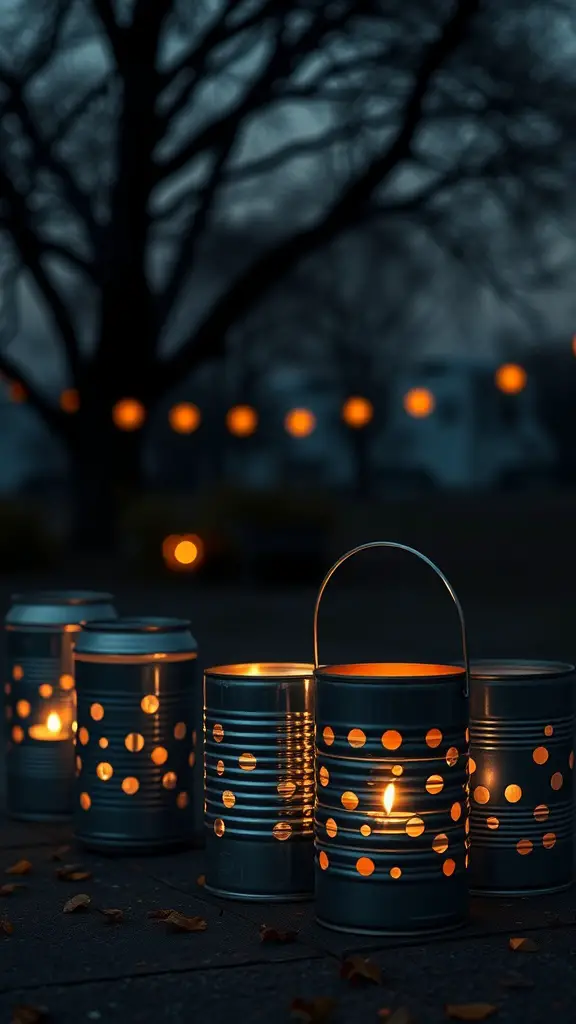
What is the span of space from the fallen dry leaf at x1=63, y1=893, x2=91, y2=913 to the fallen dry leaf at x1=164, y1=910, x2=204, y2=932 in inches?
16.5

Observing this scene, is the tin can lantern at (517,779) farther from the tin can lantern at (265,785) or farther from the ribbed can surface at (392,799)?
the tin can lantern at (265,785)

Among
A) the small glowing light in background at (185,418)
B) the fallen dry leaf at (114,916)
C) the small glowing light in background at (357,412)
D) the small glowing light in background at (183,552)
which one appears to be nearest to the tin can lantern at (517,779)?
the fallen dry leaf at (114,916)

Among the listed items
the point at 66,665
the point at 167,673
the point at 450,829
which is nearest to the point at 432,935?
the point at 450,829

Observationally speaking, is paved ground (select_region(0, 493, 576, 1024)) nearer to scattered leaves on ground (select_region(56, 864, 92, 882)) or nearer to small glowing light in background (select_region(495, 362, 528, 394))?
scattered leaves on ground (select_region(56, 864, 92, 882))

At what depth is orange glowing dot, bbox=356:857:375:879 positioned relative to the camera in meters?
5.73

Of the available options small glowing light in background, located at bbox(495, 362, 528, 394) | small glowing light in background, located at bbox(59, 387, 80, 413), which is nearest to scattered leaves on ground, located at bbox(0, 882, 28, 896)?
small glowing light in background, located at bbox(495, 362, 528, 394)

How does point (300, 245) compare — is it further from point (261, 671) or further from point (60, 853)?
point (261, 671)

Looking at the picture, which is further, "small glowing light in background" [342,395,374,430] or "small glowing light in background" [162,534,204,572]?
"small glowing light in background" [162,534,204,572]

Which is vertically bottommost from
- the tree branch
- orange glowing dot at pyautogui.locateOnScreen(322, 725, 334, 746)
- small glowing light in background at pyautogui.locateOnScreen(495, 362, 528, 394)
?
orange glowing dot at pyautogui.locateOnScreen(322, 725, 334, 746)

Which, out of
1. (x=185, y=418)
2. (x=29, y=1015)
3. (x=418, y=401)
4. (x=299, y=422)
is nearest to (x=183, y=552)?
(x=185, y=418)

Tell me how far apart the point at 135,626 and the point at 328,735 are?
164cm

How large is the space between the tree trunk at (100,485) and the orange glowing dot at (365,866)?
65.0ft

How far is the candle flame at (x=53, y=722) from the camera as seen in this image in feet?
26.5

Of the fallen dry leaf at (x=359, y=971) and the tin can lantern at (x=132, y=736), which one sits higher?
the tin can lantern at (x=132, y=736)
